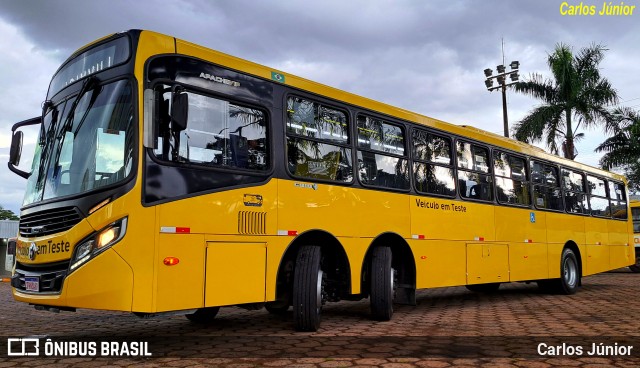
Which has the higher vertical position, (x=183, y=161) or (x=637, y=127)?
(x=637, y=127)

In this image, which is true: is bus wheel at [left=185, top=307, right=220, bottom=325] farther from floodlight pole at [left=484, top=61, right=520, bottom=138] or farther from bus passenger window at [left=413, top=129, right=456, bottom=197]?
floodlight pole at [left=484, top=61, right=520, bottom=138]

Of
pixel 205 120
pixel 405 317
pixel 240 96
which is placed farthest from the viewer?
pixel 405 317

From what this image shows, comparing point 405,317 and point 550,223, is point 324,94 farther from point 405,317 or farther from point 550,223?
point 550,223

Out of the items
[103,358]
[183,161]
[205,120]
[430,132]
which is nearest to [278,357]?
[103,358]

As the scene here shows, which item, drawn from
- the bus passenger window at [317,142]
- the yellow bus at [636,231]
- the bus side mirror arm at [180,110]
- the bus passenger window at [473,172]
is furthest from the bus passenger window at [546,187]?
the yellow bus at [636,231]

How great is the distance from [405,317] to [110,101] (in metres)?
5.23

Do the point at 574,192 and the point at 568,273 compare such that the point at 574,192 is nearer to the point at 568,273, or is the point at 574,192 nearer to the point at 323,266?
the point at 568,273

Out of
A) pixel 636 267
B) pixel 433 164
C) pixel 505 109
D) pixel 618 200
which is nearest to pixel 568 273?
pixel 618 200

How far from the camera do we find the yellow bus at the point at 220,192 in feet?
16.5

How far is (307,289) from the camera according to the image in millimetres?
6305

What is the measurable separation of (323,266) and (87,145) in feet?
10.6

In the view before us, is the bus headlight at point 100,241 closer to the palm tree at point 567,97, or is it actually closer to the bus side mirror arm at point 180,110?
the bus side mirror arm at point 180,110

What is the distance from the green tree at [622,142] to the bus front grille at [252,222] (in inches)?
935

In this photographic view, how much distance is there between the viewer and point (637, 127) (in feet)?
84.1
